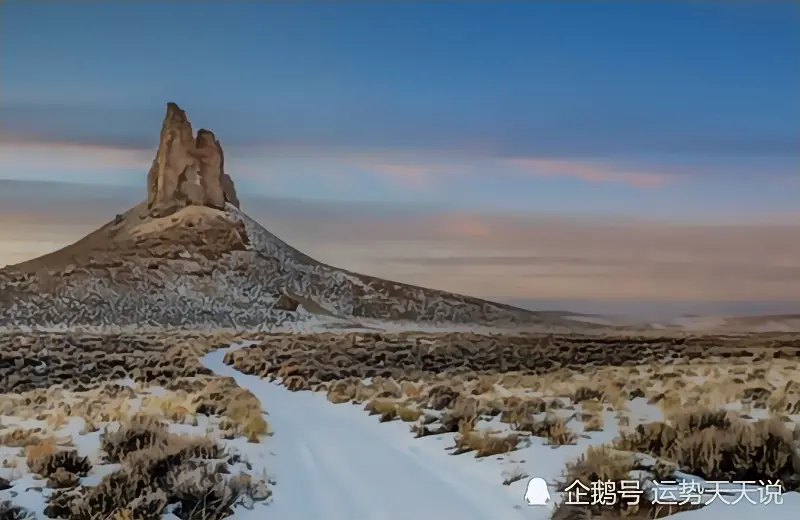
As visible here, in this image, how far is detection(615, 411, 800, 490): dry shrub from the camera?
3352 mm

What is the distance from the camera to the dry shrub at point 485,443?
3.60 meters

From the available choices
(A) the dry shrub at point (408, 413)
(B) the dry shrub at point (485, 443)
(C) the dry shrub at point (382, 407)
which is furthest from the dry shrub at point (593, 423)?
(C) the dry shrub at point (382, 407)

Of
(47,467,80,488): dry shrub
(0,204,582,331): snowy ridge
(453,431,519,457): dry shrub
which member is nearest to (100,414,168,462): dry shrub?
(47,467,80,488): dry shrub

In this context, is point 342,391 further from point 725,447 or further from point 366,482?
point 725,447

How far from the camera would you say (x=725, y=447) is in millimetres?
3406

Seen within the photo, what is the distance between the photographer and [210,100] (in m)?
4.01

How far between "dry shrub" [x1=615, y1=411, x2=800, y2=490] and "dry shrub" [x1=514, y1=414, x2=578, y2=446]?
0.86ft

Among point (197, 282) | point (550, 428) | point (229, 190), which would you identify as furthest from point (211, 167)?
point (550, 428)

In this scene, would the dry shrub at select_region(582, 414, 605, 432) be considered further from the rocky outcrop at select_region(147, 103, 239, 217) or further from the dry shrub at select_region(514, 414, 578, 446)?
the rocky outcrop at select_region(147, 103, 239, 217)

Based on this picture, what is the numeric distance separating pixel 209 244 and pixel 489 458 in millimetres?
2086

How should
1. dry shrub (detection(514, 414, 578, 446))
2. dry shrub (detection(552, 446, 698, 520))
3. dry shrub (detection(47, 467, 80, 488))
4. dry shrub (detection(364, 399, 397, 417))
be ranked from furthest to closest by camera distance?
dry shrub (detection(364, 399, 397, 417)) → dry shrub (detection(514, 414, 578, 446)) → dry shrub (detection(47, 467, 80, 488)) → dry shrub (detection(552, 446, 698, 520))

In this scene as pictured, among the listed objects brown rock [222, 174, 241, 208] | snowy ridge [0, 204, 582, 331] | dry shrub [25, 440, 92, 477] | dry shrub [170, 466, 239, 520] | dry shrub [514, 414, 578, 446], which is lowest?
dry shrub [170, 466, 239, 520]

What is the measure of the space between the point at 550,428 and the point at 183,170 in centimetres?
Result: 247

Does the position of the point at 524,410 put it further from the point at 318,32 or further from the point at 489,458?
the point at 318,32
